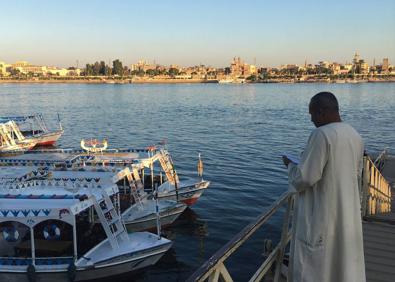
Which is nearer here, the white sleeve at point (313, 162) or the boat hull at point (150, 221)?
the white sleeve at point (313, 162)

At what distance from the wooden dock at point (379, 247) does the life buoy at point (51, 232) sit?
900cm

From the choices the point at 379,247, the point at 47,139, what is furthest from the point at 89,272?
the point at 47,139

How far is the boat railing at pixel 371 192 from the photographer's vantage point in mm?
8678

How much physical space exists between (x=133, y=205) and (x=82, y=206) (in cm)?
519

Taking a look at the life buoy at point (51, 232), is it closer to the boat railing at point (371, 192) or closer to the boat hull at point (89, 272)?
the boat hull at point (89, 272)

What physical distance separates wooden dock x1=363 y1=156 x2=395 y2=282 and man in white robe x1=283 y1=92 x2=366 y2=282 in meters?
3.10

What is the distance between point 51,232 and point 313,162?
1240 cm

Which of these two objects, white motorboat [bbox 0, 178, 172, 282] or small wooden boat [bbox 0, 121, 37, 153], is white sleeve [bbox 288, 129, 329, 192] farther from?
small wooden boat [bbox 0, 121, 37, 153]

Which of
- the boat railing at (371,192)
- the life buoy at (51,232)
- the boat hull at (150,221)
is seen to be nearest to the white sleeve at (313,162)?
the boat railing at (371,192)

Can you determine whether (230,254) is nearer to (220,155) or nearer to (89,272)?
(89,272)

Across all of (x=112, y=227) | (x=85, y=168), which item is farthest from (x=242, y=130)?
(x=112, y=227)

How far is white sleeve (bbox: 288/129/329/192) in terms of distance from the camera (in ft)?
11.9

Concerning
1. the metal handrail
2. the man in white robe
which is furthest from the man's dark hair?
the metal handrail

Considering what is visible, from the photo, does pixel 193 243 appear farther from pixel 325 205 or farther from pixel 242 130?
pixel 242 130
